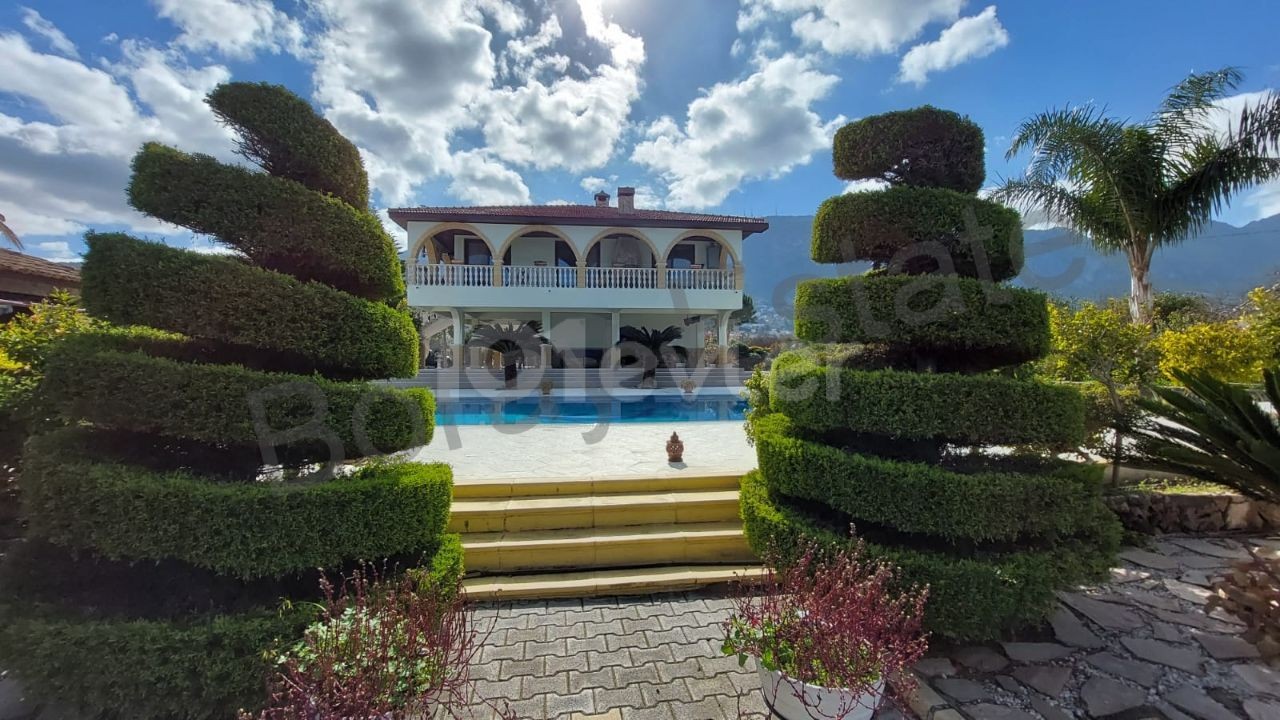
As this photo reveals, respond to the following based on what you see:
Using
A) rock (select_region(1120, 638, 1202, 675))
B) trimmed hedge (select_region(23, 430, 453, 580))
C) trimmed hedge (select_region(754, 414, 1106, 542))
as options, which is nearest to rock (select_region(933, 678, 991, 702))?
trimmed hedge (select_region(754, 414, 1106, 542))

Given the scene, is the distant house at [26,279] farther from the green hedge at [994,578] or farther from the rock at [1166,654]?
the rock at [1166,654]

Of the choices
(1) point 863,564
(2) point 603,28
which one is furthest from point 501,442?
(2) point 603,28

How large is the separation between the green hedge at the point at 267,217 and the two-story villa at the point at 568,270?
14750 millimetres

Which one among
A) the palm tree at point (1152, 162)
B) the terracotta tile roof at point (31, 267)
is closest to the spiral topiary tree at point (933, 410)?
the palm tree at point (1152, 162)

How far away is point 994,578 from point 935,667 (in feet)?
2.30

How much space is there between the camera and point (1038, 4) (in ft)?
19.8

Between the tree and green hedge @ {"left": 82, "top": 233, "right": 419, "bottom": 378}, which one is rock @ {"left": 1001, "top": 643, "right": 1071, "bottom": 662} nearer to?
green hedge @ {"left": 82, "top": 233, "right": 419, "bottom": 378}

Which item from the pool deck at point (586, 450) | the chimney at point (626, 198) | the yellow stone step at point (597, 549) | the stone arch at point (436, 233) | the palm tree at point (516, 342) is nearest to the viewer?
the yellow stone step at point (597, 549)

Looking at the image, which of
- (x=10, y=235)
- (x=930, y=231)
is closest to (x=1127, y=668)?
(x=930, y=231)

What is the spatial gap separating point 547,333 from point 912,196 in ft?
55.6

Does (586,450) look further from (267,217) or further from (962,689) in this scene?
(962,689)

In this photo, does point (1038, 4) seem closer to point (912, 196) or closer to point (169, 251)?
point (912, 196)

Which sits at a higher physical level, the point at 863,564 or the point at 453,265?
the point at 453,265

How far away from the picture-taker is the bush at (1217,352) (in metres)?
5.85
